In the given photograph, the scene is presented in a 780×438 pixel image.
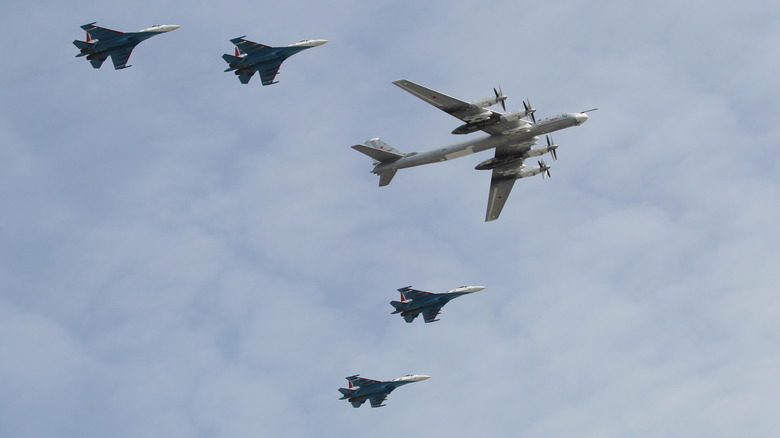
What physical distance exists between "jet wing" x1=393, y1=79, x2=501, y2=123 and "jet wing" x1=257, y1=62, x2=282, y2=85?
15949mm

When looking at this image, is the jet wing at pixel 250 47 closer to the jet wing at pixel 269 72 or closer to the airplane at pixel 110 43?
the jet wing at pixel 269 72

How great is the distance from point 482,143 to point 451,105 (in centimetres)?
770

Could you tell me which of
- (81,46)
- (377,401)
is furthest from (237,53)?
(377,401)

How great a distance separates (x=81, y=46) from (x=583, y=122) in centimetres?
5433

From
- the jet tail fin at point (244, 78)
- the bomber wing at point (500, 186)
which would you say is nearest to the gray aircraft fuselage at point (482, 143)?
the bomber wing at point (500, 186)

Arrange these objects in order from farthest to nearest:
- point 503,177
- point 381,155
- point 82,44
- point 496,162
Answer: point 503,177 < point 496,162 < point 381,155 < point 82,44

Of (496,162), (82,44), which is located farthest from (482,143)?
(82,44)

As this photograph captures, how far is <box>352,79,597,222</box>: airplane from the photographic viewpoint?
108 m

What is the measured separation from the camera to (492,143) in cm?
11375

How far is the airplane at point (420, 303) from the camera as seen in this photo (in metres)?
124

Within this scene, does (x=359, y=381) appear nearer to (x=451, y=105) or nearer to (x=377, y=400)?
(x=377, y=400)

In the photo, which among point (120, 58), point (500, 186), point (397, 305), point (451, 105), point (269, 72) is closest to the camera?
point (451, 105)

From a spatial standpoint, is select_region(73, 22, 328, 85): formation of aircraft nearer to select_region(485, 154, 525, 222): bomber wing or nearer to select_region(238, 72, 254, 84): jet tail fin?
select_region(238, 72, 254, 84): jet tail fin

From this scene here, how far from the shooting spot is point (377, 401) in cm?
12975
